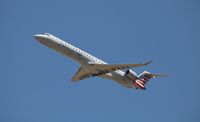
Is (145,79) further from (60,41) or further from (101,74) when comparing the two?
(60,41)

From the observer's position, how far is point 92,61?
40.8 meters

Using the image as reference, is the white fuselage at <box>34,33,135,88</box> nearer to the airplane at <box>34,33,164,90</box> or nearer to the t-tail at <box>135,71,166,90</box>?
the airplane at <box>34,33,164,90</box>

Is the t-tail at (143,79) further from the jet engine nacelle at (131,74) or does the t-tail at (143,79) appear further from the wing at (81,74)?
the wing at (81,74)

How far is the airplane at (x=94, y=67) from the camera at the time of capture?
39.3 meters

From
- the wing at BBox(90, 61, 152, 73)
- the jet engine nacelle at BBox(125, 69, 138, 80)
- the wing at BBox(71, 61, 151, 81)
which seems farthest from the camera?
the jet engine nacelle at BBox(125, 69, 138, 80)

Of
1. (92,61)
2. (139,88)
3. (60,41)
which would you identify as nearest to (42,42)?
(60,41)

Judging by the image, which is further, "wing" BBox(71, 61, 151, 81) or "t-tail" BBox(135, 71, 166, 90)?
"t-tail" BBox(135, 71, 166, 90)

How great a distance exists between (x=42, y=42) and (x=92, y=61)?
15.5 ft

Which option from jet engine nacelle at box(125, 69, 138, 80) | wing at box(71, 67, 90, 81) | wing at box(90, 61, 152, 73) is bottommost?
wing at box(71, 67, 90, 81)

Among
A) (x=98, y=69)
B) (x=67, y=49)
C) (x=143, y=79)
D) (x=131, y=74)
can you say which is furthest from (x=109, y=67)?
(x=143, y=79)

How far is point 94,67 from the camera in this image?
4072 cm

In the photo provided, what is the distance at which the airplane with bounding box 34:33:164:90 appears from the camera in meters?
39.3

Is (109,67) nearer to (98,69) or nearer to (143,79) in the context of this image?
(98,69)

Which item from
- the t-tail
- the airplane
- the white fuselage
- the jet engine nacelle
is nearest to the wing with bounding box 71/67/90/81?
the airplane
